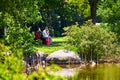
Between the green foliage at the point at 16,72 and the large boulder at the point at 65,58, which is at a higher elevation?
the green foliage at the point at 16,72

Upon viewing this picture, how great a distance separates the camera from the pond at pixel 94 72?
2665cm

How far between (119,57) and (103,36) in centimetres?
228

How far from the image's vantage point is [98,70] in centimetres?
3011

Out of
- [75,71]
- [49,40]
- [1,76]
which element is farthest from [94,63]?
[1,76]

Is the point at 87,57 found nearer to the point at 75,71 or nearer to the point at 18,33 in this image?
the point at 75,71

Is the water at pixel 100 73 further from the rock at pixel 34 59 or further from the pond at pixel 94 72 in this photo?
the rock at pixel 34 59

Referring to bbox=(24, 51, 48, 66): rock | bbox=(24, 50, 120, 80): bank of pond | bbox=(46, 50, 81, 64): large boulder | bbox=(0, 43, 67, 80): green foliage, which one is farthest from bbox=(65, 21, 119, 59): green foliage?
bbox=(0, 43, 67, 80): green foliage

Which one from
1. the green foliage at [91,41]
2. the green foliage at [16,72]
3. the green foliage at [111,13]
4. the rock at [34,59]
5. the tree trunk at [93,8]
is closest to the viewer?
the green foliage at [16,72]

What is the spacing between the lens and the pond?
2665cm

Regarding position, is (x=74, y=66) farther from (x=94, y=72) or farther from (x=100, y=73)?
(x=100, y=73)

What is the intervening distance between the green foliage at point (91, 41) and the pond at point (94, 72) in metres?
1.58

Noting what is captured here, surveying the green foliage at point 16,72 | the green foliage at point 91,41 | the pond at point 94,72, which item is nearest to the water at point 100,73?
the pond at point 94,72

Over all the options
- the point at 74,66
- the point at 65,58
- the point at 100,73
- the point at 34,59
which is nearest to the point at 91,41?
the point at 65,58

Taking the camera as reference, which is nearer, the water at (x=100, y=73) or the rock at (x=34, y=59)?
the water at (x=100, y=73)
